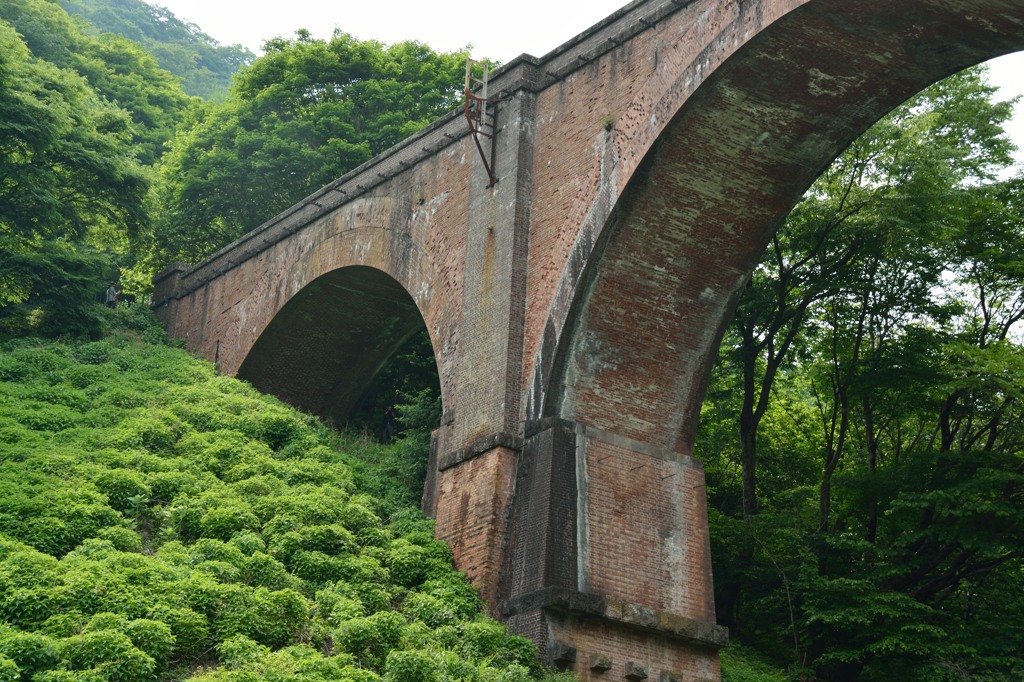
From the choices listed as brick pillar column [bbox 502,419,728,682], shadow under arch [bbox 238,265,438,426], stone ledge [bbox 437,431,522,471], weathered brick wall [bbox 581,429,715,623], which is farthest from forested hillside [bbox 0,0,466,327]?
weathered brick wall [bbox 581,429,715,623]

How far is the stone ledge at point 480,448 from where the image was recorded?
1156 cm

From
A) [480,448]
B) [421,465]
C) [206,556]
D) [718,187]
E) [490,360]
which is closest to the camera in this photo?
[206,556]

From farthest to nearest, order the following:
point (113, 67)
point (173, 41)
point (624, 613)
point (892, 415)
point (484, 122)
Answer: point (173, 41) → point (113, 67) → point (892, 415) → point (484, 122) → point (624, 613)

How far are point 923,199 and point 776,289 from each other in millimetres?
2064

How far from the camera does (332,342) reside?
1770cm

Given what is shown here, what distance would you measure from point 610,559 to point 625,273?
2.57m

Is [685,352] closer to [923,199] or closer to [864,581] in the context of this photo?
[864,581]

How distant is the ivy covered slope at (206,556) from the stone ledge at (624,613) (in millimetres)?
385

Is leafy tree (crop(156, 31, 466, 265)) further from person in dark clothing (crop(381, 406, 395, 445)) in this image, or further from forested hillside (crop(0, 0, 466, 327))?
person in dark clothing (crop(381, 406, 395, 445))

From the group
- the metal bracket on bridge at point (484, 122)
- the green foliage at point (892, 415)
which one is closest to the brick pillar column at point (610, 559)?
the green foliage at point (892, 415)

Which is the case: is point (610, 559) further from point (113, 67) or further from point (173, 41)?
point (173, 41)

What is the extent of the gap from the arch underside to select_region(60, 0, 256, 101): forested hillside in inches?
1270

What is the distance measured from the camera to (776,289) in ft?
50.4

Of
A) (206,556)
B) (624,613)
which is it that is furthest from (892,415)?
(206,556)
